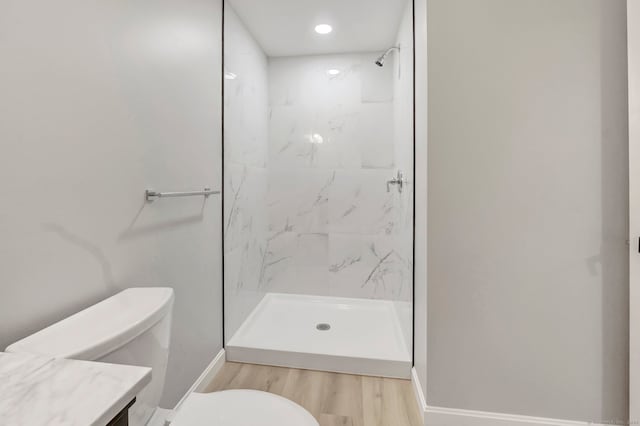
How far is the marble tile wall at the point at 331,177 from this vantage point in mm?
2768

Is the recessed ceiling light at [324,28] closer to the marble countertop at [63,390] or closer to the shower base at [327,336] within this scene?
the shower base at [327,336]

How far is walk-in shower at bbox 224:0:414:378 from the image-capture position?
2242mm

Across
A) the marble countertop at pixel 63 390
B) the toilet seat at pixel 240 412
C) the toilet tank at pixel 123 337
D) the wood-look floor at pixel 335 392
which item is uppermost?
the marble countertop at pixel 63 390

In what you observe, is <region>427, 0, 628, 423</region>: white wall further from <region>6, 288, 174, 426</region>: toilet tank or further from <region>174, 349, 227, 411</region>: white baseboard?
<region>174, 349, 227, 411</region>: white baseboard

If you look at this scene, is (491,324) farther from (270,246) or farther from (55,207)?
(270,246)

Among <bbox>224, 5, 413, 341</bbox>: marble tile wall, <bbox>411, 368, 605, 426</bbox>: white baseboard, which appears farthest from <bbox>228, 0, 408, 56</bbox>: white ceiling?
<bbox>411, 368, 605, 426</bbox>: white baseboard

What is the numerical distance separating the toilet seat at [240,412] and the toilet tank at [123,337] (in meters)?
0.12

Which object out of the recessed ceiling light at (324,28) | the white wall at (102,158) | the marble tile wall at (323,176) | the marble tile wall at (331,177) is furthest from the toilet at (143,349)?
the recessed ceiling light at (324,28)

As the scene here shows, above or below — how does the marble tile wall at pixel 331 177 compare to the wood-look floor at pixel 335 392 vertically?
above

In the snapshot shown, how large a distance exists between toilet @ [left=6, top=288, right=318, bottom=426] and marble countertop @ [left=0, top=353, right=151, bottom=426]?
118mm

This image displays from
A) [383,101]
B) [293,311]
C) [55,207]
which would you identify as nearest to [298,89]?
[383,101]

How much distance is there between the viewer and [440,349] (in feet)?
4.75

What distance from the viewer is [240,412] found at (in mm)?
940

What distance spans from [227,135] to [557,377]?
216 centimetres
